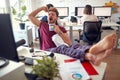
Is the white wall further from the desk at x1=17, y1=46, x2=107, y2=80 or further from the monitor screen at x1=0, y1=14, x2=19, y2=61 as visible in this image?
the monitor screen at x1=0, y1=14, x2=19, y2=61

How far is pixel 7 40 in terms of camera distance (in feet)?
3.26

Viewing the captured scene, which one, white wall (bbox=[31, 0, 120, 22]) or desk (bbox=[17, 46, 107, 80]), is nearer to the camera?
desk (bbox=[17, 46, 107, 80])

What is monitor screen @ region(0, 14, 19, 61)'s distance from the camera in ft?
3.02

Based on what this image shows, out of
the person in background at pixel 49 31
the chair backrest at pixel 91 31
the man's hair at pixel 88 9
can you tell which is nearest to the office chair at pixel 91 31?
the chair backrest at pixel 91 31

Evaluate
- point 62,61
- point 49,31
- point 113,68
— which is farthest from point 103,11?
point 62,61

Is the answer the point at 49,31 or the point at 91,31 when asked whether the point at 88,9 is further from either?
the point at 49,31

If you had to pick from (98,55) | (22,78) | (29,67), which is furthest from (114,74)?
(22,78)

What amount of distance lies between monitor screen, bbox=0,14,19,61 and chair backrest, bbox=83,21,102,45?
269 centimetres

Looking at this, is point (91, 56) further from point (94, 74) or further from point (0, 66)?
point (0, 66)

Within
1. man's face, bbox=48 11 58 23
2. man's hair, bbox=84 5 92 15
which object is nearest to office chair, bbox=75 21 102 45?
man's hair, bbox=84 5 92 15

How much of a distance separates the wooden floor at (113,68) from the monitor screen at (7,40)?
192 centimetres

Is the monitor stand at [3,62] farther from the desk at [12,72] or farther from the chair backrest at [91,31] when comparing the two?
the chair backrest at [91,31]

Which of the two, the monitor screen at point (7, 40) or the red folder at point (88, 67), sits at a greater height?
the monitor screen at point (7, 40)

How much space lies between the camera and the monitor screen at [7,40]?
92 centimetres
